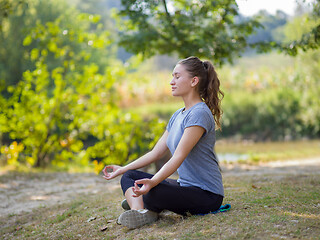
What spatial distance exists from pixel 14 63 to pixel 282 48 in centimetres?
1101

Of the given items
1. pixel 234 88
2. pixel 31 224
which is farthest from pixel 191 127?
pixel 234 88

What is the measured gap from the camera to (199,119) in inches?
95.9

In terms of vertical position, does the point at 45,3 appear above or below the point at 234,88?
above

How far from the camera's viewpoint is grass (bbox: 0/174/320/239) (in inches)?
89.9

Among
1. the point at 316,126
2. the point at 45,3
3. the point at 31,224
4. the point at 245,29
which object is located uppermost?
the point at 45,3

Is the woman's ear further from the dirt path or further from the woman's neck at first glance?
the dirt path

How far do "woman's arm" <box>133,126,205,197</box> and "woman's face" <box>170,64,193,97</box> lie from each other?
1.08 feet

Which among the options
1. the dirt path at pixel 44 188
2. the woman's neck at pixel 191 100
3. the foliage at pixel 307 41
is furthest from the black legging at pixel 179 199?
the foliage at pixel 307 41

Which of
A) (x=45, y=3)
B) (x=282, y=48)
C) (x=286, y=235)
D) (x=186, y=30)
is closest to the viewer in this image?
(x=286, y=235)

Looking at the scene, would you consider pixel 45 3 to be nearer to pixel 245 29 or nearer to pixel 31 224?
pixel 245 29

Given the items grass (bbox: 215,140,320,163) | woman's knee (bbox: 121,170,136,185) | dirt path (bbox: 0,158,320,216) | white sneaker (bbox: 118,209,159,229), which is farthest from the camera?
grass (bbox: 215,140,320,163)

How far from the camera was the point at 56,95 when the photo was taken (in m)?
7.57

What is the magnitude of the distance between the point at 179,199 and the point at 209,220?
0.25 meters

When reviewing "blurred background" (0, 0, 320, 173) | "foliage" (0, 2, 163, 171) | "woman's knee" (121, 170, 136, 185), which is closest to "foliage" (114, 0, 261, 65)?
"blurred background" (0, 0, 320, 173)
